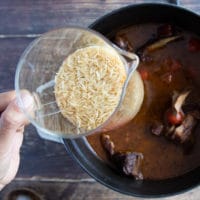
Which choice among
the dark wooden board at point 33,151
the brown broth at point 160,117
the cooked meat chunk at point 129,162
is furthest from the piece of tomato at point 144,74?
the dark wooden board at point 33,151

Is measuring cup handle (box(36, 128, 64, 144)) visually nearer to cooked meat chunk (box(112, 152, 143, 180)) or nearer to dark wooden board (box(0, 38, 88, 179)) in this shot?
dark wooden board (box(0, 38, 88, 179))

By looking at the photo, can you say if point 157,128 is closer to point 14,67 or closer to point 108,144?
point 108,144

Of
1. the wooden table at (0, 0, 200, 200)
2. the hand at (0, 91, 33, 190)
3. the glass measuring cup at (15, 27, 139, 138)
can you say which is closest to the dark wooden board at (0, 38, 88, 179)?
the wooden table at (0, 0, 200, 200)

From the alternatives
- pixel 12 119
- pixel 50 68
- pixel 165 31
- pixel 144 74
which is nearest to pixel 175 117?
pixel 144 74

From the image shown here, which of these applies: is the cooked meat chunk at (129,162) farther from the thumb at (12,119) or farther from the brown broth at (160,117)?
the thumb at (12,119)

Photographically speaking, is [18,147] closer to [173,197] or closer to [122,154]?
[122,154]

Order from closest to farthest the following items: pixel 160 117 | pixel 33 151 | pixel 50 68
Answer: pixel 50 68 < pixel 160 117 < pixel 33 151
